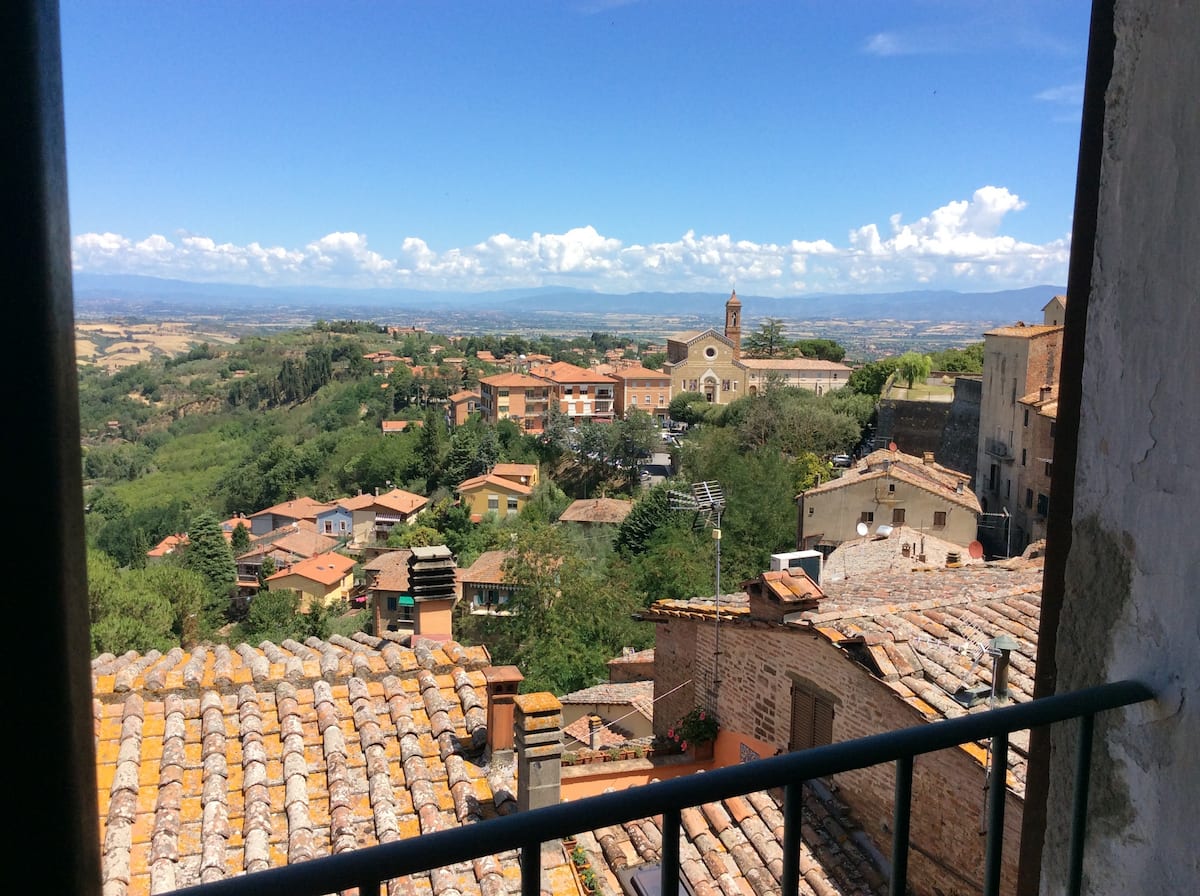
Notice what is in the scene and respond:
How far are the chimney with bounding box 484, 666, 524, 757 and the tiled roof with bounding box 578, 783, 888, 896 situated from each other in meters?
0.74

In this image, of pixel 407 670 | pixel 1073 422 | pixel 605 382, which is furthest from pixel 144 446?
pixel 1073 422

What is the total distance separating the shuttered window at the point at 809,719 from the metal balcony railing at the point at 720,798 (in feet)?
19.0

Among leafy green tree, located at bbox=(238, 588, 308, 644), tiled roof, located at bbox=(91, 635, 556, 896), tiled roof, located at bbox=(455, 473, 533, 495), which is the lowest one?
leafy green tree, located at bbox=(238, 588, 308, 644)

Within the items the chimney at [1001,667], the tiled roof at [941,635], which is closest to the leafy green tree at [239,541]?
the tiled roof at [941,635]

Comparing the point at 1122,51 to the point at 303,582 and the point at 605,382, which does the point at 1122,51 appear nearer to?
the point at 303,582

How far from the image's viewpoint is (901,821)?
117cm

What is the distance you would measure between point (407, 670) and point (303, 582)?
1213 inches

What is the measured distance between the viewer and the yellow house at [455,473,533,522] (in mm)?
43938

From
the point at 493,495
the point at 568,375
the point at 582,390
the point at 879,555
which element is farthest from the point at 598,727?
the point at 568,375

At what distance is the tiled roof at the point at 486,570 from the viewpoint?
30.3 m

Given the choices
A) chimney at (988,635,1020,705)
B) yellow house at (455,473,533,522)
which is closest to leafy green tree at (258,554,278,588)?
yellow house at (455,473,533,522)

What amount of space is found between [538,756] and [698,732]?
12.6 ft

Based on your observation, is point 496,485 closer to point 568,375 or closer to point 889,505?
point 568,375

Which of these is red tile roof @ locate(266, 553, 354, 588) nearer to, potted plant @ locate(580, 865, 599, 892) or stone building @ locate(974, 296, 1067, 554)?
stone building @ locate(974, 296, 1067, 554)
